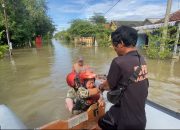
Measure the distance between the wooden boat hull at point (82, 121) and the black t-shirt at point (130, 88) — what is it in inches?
28.1

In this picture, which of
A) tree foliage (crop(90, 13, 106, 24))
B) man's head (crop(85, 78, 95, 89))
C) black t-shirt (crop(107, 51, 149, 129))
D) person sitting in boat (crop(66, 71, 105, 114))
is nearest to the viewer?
black t-shirt (crop(107, 51, 149, 129))

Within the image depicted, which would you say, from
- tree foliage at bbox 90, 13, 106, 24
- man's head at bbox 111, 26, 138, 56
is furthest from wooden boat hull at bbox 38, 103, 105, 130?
tree foliage at bbox 90, 13, 106, 24

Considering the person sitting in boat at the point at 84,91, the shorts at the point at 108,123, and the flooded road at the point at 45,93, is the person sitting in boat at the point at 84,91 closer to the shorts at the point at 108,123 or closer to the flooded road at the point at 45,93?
the shorts at the point at 108,123

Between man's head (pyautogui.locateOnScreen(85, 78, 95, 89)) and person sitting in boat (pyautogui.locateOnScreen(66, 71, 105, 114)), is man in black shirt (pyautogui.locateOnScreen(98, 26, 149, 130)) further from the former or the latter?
man's head (pyautogui.locateOnScreen(85, 78, 95, 89))

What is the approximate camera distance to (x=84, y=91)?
3.15 m

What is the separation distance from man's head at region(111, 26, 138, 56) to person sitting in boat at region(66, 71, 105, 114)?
115 cm

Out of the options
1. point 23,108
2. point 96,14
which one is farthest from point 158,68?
point 96,14

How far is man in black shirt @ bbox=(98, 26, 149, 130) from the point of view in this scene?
2.13 metres

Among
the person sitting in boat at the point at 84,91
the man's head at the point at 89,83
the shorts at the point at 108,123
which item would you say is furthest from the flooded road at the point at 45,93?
the shorts at the point at 108,123

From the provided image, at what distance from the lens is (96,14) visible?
53.7 meters

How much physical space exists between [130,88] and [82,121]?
1049mm

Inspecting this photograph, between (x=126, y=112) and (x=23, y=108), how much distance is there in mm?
4469

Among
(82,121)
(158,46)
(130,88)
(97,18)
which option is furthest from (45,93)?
(97,18)

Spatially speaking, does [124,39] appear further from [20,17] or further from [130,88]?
[20,17]
